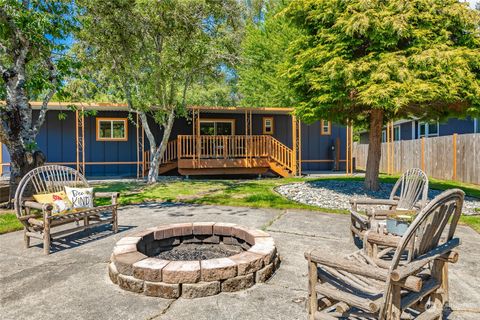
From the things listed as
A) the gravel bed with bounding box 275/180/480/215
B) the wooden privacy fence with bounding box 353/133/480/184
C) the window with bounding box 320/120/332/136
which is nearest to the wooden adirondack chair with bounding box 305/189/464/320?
the gravel bed with bounding box 275/180/480/215

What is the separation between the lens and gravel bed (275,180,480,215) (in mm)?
6924

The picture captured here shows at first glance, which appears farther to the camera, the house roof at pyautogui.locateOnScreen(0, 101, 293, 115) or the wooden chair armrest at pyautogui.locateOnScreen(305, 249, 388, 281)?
the house roof at pyautogui.locateOnScreen(0, 101, 293, 115)

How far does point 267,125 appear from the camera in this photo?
1533cm

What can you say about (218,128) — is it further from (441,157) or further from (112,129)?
(441,157)

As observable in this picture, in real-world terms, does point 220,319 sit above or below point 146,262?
below

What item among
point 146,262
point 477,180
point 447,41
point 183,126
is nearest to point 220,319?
point 146,262

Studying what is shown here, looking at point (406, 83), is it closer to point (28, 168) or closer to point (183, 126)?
point (28, 168)

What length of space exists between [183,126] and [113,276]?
12.2 metres

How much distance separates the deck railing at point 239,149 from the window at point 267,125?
1925 mm

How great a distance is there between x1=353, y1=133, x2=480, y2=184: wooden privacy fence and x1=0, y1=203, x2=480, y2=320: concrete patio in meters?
6.82

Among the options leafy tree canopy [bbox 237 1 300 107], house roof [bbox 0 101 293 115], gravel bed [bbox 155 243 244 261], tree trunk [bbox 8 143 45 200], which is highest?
leafy tree canopy [bbox 237 1 300 107]

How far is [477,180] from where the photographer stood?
32.8ft

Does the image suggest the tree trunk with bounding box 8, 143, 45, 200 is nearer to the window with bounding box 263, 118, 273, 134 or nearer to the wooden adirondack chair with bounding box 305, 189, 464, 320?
the wooden adirondack chair with bounding box 305, 189, 464, 320

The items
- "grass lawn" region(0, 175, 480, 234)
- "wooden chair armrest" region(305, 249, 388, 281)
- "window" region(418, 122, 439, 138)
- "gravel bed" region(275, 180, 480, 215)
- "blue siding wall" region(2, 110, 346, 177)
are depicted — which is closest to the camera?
"wooden chair armrest" region(305, 249, 388, 281)
